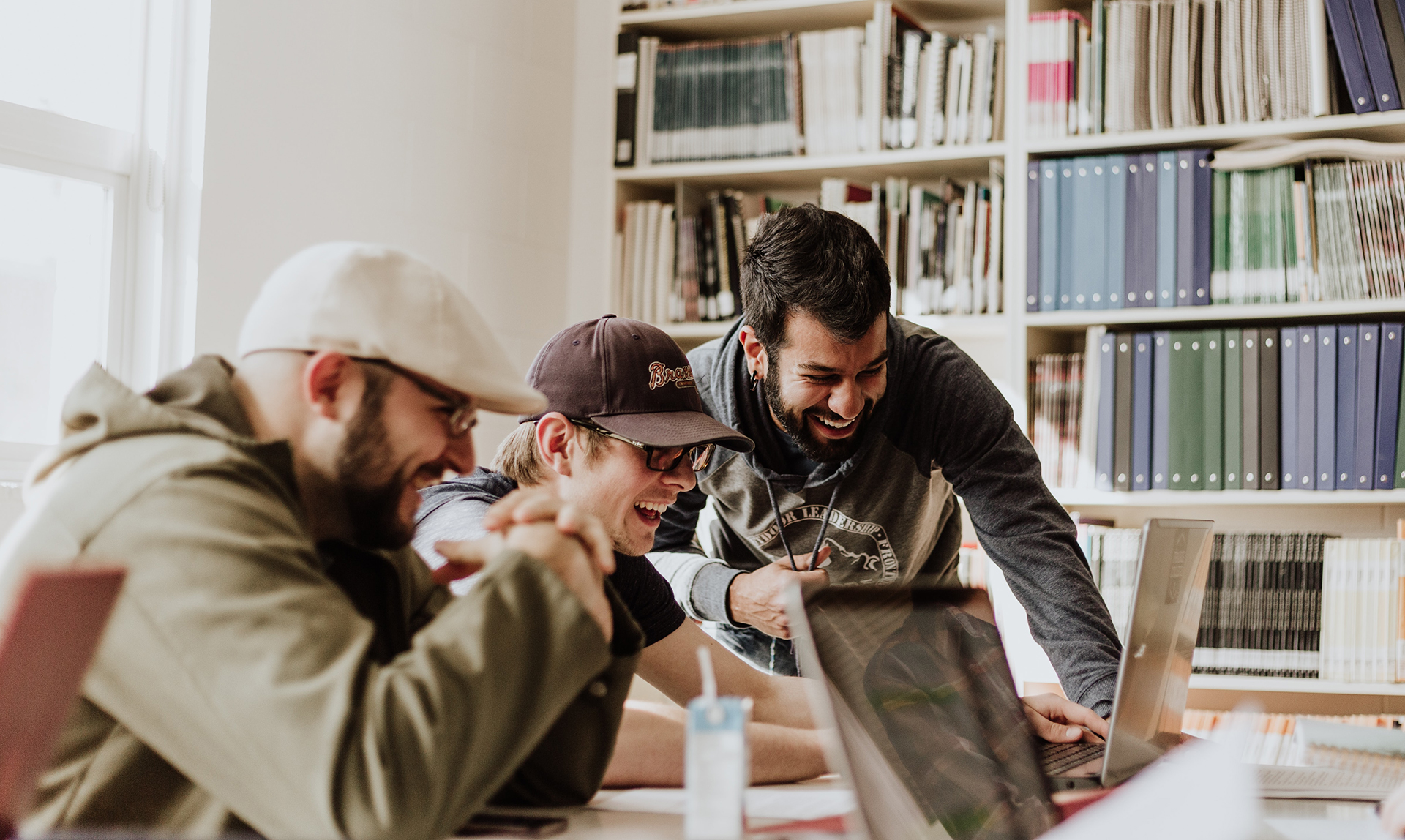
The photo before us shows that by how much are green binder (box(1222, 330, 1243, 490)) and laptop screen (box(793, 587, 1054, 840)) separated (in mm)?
1712

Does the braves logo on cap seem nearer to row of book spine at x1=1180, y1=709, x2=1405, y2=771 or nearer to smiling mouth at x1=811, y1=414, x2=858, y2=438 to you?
smiling mouth at x1=811, y1=414, x2=858, y2=438

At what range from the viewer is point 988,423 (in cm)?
189

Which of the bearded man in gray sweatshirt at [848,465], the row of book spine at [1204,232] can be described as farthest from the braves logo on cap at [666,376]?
the row of book spine at [1204,232]

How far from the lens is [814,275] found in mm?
1831

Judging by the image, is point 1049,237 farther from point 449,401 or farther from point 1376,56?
point 449,401

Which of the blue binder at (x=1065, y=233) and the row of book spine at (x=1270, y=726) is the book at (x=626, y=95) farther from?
the row of book spine at (x=1270, y=726)

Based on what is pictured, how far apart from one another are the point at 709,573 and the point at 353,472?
1.08 meters

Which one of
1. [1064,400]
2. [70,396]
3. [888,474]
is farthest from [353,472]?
[1064,400]

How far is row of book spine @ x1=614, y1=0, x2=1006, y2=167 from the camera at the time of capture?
9.43 feet

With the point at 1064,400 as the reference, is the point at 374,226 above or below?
above

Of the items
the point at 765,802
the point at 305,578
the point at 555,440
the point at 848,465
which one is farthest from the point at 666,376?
the point at 305,578

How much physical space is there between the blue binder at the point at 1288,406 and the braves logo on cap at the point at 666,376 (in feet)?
5.16

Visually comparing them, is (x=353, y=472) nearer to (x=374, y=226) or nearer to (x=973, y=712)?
(x=973, y=712)

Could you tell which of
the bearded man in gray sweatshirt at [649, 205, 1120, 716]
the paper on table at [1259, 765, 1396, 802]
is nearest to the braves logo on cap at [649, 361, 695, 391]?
the bearded man in gray sweatshirt at [649, 205, 1120, 716]
